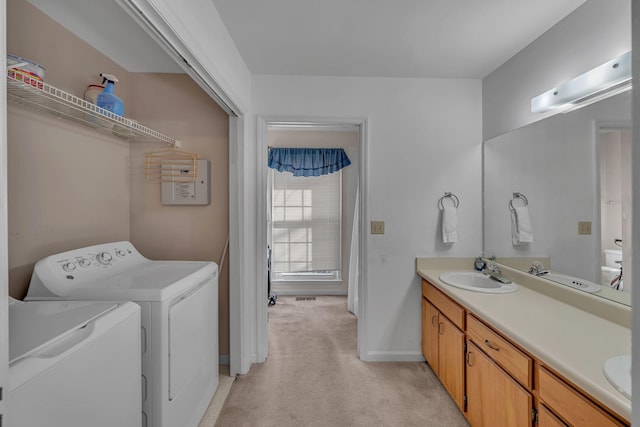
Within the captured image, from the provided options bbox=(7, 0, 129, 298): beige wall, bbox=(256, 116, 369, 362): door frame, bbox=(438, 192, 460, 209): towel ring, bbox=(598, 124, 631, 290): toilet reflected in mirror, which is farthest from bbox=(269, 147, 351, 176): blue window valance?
bbox=(598, 124, 631, 290): toilet reflected in mirror

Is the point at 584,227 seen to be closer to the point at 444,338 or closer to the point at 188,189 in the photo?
the point at 444,338

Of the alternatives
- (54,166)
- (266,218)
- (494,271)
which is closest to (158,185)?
(54,166)

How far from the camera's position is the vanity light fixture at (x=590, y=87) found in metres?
1.34

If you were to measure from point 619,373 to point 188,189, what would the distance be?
2481mm

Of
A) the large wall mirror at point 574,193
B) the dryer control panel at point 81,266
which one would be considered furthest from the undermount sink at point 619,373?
the dryer control panel at point 81,266

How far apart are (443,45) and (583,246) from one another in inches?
58.5

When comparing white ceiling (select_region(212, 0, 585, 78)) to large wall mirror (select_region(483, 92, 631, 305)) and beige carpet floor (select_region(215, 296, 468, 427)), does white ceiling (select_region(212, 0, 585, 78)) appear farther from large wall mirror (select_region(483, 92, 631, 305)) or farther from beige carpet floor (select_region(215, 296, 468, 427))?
beige carpet floor (select_region(215, 296, 468, 427))

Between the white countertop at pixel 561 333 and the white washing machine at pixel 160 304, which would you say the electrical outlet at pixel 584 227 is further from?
the white washing machine at pixel 160 304

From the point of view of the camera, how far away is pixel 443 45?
194 cm

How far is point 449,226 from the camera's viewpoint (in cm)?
233

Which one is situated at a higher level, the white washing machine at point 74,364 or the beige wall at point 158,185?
the beige wall at point 158,185

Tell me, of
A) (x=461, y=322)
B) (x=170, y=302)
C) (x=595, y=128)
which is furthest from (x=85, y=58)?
(x=595, y=128)

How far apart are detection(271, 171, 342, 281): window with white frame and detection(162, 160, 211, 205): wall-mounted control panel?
1752 mm

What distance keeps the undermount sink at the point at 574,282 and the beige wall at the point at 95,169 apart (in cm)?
226
